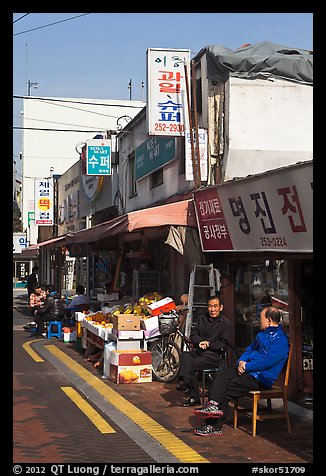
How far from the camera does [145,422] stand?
750cm

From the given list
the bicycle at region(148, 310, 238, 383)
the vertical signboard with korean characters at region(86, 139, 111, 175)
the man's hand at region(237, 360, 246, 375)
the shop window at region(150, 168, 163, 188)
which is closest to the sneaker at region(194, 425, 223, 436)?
the man's hand at region(237, 360, 246, 375)

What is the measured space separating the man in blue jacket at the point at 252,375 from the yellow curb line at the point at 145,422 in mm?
407

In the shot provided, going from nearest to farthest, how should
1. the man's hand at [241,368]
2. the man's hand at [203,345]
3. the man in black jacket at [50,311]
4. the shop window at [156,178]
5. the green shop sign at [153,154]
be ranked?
the man's hand at [241,368], the man's hand at [203,345], the green shop sign at [153,154], the shop window at [156,178], the man in black jacket at [50,311]

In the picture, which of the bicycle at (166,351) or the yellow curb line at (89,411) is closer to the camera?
the yellow curb line at (89,411)

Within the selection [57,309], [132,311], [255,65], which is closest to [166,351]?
[132,311]

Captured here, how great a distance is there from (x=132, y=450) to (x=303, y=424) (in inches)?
86.9

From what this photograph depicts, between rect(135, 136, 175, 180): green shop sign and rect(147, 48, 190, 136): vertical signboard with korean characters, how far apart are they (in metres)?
1.39

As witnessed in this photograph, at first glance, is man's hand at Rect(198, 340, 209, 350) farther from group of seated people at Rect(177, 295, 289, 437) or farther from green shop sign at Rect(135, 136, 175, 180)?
green shop sign at Rect(135, 136, 175, 180)

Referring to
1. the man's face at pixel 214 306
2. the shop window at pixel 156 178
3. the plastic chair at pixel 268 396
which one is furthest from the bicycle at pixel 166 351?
the shop window at pixel 156 178

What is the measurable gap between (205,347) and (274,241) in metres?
1.67

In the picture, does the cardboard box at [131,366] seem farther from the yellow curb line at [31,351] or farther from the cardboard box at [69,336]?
the cardboard box at [69,336]

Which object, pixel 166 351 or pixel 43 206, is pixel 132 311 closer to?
pixel 166 351

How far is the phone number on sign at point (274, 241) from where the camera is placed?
748 cm
